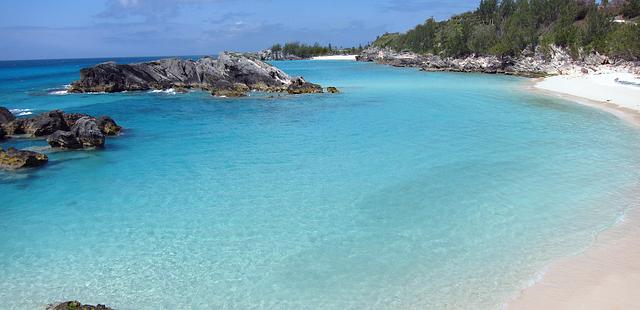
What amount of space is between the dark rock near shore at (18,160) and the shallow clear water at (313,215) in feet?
3.13

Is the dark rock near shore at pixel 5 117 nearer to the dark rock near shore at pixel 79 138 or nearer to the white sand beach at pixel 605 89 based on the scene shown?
the dark rock near shore at pixel 79 138

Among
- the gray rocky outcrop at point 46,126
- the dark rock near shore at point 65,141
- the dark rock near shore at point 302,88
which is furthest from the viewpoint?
the dark rock near shore at point 302,88

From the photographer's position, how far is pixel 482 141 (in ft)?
81.7

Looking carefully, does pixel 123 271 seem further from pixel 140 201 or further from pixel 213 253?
pixel 140 201

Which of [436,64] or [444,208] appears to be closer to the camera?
[444,208]

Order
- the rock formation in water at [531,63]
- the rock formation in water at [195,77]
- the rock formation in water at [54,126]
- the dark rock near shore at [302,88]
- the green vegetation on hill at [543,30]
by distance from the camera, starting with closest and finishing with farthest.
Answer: the rock formation in water at [54,126], the dark rock near shore at [302,88], the rock formation in water at [195,77], the green vegetation on hill at [543,30], the rock formation in water at [531,63]

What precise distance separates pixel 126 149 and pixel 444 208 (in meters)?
17.5

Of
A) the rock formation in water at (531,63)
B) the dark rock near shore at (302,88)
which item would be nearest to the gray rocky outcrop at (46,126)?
the dark rock near shore at (302,88)

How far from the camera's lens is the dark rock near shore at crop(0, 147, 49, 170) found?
2093cm

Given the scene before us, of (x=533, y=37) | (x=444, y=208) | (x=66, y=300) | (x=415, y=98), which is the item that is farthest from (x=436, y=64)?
(x=66, y=300)

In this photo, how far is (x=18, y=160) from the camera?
21031 millimetres

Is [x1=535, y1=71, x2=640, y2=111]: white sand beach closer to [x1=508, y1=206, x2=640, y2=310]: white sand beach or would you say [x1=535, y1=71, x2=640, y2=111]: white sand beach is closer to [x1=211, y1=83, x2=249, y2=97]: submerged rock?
[x1=508, y1=206, x2=640, y2=310]: white sand beach

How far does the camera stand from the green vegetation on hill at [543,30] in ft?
245

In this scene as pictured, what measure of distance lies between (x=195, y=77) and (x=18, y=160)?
44032mm
